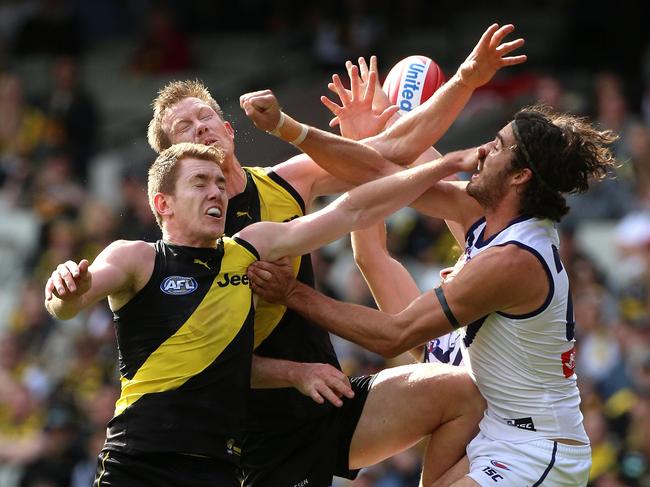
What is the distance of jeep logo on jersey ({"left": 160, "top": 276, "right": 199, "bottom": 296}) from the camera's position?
18.6 feet

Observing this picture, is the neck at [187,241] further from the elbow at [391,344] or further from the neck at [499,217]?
the neck at [499,217]

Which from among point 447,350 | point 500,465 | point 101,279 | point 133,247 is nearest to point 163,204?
point 133,247

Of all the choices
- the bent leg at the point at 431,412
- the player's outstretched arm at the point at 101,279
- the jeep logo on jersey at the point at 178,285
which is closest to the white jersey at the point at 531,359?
the bent leg at the point at 431,412

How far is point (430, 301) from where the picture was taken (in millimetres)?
5922

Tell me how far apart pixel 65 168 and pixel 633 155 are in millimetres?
6344

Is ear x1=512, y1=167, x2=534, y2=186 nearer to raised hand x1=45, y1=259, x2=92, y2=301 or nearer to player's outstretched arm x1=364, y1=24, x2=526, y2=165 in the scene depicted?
player's outstretched arm x1=364, y1=24, x2=526, y2=165

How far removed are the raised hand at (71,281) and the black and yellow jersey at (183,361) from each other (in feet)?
1.16

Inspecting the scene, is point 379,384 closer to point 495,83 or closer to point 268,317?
point 268,317

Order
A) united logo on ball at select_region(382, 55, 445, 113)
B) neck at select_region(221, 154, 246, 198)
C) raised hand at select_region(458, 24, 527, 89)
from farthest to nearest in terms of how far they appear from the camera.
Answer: united logo on ball at select_region(382, 55, 445, 113) < raised hand at select_region(458, 24, 527, 89) < neck at select_region(221, 154, 246, 198)

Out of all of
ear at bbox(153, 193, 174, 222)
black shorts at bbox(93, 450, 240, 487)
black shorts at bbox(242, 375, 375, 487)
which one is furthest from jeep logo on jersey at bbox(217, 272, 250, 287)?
black shorts at bbox(242, 375, 375, 487)

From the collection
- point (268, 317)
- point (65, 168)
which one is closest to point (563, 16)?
point (65, 168)

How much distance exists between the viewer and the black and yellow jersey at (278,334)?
20.6ft

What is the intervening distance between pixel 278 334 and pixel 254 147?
127 centimetres

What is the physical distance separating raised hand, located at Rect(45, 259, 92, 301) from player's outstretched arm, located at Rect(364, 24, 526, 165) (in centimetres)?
178
